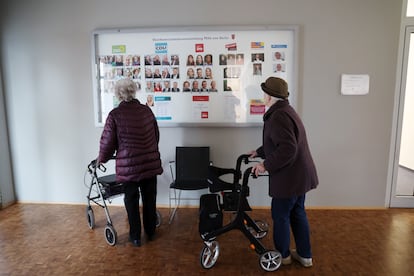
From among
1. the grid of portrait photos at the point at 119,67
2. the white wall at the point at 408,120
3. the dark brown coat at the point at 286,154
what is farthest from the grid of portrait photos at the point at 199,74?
the white wall at the point at 408,120

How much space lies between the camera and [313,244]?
2.75m

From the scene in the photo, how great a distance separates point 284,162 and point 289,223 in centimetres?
57

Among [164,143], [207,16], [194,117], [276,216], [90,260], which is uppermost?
[207,16]

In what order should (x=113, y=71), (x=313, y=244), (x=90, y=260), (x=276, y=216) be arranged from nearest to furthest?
(x=276, y=216) < (x=90, y=260) < (x=313, y=244) < (x=113, y=71)

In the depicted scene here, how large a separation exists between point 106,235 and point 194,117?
5.14ft

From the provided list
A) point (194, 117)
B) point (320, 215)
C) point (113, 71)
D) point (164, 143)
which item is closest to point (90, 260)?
point (164, 143)

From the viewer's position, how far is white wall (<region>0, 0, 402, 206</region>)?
3281 mm

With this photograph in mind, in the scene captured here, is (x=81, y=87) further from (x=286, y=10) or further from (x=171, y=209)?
(x=286, y=10)

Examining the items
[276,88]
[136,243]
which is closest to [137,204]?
[136,243]

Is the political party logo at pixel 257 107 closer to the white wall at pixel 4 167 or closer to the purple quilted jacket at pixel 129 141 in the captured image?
the purple quilted jacket at pixel 129 141

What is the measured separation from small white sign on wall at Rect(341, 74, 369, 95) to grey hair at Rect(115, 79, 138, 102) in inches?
90.6

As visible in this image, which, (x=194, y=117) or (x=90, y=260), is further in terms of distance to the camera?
(x=194, y=117)

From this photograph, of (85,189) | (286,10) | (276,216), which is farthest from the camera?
(85,189)

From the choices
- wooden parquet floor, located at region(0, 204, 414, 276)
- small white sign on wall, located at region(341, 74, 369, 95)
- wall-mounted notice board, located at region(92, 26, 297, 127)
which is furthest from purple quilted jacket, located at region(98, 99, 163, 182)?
small white sign on wall, located at region(341, 74, 369, 95)
